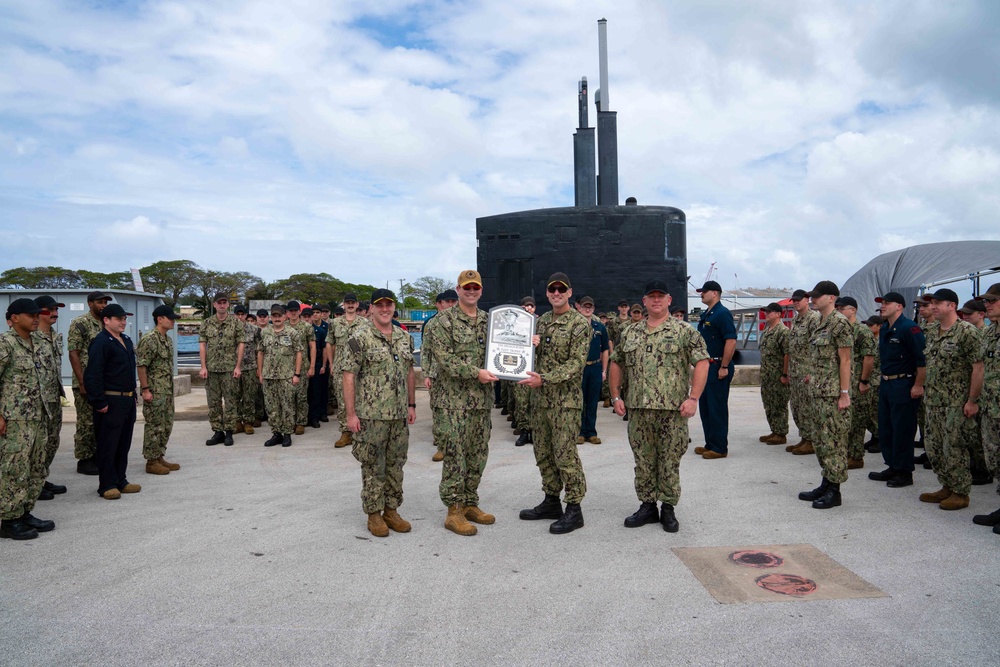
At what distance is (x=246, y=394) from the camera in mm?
8461

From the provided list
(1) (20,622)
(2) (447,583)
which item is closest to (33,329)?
(1) (20,622)

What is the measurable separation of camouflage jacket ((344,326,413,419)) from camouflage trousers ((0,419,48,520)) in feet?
7.24

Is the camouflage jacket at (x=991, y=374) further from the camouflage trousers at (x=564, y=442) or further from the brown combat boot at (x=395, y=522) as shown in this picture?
the brown combat boot at (x=395, y=522)

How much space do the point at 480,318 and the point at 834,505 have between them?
2.97 metres

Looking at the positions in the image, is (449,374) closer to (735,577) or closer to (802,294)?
(735,577)

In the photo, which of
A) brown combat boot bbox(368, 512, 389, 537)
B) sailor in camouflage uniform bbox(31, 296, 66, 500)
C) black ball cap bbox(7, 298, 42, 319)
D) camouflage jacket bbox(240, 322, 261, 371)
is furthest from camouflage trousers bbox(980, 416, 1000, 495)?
camouflage jacket bbox(240, 322, 261, 371)

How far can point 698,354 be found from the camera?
4.38m

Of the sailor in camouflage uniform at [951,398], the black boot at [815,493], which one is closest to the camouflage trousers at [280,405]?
the black boot at [815,493]

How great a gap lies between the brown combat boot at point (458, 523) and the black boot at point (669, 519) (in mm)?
1264

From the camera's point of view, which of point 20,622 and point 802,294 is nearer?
point 20,622

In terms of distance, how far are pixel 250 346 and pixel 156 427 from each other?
252cm

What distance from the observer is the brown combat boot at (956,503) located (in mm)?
4723

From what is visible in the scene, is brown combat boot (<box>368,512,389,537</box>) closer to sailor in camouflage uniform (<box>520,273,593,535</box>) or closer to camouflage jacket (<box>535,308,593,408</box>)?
sailor in camouflage uniform (<box>520,273,593,535</box>)

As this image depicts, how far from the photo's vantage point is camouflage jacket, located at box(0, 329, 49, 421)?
4.34 m
